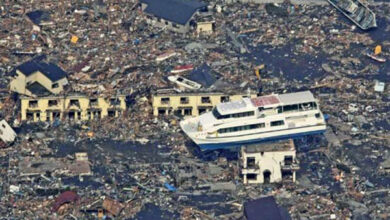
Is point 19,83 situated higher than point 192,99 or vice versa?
point 19,83

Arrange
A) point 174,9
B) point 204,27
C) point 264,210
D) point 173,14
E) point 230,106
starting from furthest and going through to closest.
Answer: point 174,9 → point 173,14 → point 204,27 → point 230,106 → point 264,210

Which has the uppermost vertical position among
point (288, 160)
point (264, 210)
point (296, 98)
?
point (296, 98)

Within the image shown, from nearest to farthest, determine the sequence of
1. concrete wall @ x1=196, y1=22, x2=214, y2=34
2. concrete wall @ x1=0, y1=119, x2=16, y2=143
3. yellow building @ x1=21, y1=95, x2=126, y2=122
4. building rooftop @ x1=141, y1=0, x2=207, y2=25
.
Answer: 1. concrete wall @ x1=0, y1=119, x2=16, y2=143
2. yellow building @ x1=21, y1=95, x2=126, y2=122
3. concrete wall @ x1=196, y1=22, x2=214, y2=34
4. building rooftop @ x1=141, y1=0, x2=207, y2=25

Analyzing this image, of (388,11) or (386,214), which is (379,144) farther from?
(388,11)

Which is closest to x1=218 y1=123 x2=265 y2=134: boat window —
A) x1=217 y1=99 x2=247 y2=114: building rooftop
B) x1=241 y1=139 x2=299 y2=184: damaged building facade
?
x1=217 y1=99 x2=247 y2=114: building rooftop

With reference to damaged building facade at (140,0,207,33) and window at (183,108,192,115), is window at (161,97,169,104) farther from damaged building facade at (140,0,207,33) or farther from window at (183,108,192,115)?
damaged building facade at (140,0,207,33)

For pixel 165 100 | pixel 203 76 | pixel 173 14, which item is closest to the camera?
pixel 165 100

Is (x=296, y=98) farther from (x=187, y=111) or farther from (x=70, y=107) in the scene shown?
(x=70, y=107)

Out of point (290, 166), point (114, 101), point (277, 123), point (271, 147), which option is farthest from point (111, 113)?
point (290, 166)
